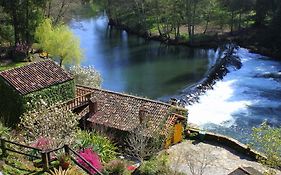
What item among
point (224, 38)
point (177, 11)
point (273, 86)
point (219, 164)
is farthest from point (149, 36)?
point (219, 164)

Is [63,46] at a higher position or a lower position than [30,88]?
lower

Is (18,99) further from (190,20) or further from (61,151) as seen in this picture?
(190,20)

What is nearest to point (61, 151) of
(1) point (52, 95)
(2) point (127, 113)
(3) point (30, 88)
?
(3) point (30, 88)

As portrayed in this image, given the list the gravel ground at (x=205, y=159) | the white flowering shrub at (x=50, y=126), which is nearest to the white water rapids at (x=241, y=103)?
the gravel ground at (x=205, y=159)

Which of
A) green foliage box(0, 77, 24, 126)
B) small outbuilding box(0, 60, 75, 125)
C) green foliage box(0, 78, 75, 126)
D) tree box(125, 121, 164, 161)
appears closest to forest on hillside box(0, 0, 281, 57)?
small outbuilding box(0, 60, 75, 125)

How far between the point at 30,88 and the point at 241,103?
24361 millimetres

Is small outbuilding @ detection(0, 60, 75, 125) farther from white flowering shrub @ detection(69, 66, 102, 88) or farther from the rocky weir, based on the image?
the rocky weir

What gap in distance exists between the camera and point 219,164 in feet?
99.7

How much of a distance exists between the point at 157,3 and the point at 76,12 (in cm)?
2816

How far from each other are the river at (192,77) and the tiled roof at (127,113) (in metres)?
9.03

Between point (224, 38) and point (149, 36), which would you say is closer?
point (224, 38)

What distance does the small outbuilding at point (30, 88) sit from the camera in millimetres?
32031

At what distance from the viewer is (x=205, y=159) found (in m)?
30.3

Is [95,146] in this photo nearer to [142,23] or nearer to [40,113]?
[40,113]
